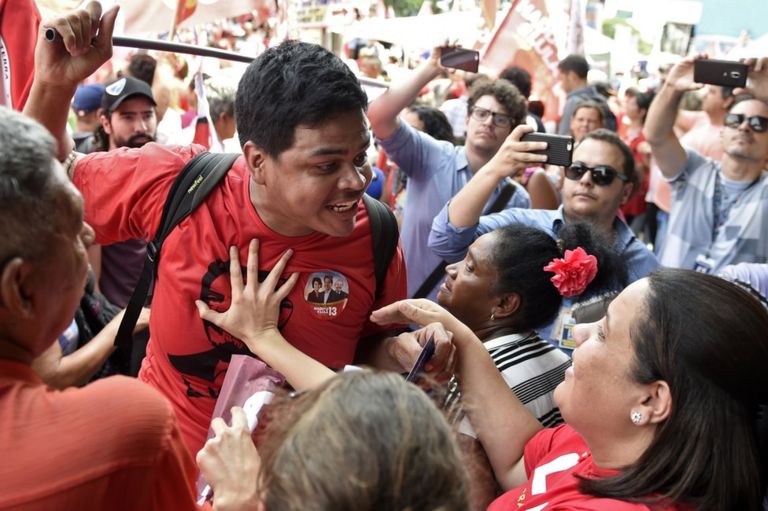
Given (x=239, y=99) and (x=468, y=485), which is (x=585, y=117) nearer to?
(x=239, y=99)

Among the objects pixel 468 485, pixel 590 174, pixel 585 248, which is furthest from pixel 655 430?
pixel 590 174

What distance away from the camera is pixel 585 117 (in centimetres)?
648

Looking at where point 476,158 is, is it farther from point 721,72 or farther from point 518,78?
point 518,78

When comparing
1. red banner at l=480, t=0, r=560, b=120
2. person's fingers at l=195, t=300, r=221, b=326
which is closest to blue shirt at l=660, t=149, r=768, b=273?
red banner at l=480, t=0, r=560, b=120

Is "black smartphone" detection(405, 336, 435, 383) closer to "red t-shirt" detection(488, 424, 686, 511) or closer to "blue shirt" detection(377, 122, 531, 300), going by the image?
"red t-shirt" detection(488, 424, 686, 511)

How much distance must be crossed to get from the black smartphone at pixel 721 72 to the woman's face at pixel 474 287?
209 cm

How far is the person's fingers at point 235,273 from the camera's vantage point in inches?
85.8

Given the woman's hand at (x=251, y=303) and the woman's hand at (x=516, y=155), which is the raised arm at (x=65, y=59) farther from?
the woman's hand at (x=516, y=155)

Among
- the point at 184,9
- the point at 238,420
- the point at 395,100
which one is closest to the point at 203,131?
the point at 184,9

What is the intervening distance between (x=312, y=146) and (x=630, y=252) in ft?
7.49

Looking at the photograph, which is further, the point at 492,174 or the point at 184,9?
the point at 184,9

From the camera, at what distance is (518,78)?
22.2 ft

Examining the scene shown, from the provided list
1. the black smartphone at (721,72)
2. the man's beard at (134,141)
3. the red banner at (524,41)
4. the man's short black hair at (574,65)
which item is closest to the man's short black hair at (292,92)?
the man's beard at (134,141)

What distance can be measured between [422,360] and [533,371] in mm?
648
